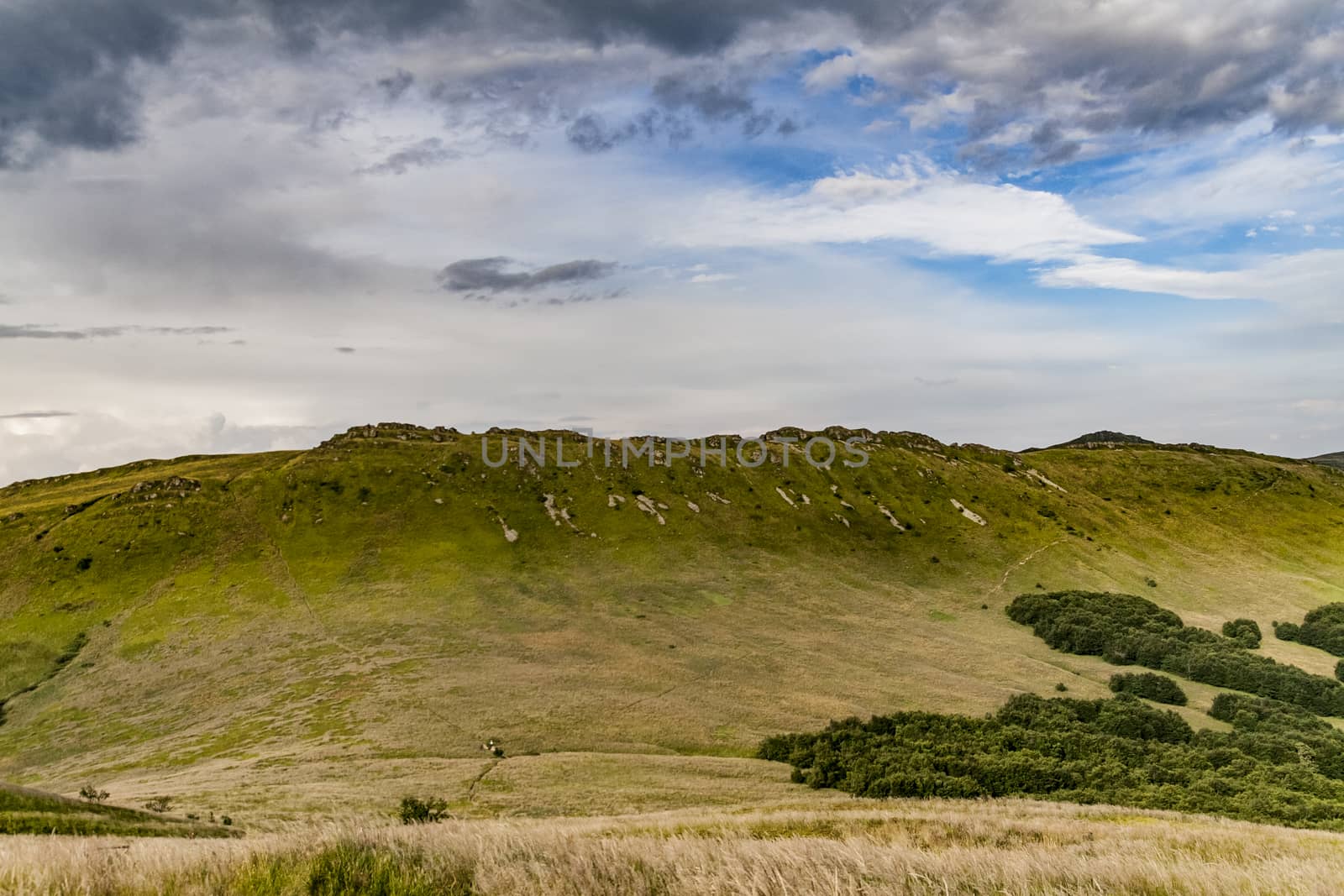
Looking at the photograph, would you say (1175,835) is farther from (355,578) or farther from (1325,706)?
(355,578)

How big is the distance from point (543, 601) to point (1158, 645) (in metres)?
75.3

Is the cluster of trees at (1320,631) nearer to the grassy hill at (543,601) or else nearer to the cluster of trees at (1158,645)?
A: the grassy hill at (543,601)

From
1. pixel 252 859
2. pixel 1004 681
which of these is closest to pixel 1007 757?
pixel 1004 681

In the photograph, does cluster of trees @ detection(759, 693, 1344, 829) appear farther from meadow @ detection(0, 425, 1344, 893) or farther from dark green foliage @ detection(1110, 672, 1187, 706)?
dark green foliage @ detection(1110, 672, 1187, 706)

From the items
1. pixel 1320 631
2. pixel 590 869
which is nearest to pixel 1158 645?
pixel 1320 631

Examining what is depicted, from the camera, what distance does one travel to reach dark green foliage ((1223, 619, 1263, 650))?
92.8 meters

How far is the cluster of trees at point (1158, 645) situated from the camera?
7869 cm

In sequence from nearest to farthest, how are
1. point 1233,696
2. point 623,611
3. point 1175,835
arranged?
1. point 1175,835
2. point 1233,696
3. point 623,611

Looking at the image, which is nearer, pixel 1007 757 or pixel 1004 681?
pixel 1007 757

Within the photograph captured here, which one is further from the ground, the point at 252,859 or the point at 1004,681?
the point at 252,859

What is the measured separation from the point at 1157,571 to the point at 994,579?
100 feet

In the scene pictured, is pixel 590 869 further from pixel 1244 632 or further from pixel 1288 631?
pixel 1288 631

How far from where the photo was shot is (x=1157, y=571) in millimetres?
120375

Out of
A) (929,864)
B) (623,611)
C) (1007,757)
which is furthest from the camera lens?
(623,611)
